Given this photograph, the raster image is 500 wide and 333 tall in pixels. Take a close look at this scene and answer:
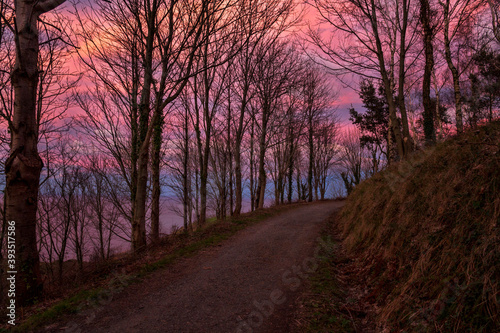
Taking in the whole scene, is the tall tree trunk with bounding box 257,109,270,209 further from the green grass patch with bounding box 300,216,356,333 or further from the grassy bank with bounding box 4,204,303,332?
the green grass patch with bounding box 300,216,356,333

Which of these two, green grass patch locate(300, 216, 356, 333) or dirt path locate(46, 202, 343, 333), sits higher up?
dirt path locate(46, 202, 343, 333)

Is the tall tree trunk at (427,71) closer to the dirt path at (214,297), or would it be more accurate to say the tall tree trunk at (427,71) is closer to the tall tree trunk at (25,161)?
the dirt path at (214,297)

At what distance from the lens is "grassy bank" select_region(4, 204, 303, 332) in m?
3.44

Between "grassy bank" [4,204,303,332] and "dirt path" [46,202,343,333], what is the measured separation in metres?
0.22

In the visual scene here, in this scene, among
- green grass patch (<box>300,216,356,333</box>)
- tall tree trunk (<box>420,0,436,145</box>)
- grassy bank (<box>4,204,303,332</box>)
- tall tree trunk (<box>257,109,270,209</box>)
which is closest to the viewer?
green grass patch (<box>300,216,356,333</box>)

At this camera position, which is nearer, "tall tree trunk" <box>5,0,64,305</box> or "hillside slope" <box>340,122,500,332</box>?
"hillside slope" <box>340,122,500,332</box>

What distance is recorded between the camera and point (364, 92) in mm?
25781

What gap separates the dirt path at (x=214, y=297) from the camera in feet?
10.4

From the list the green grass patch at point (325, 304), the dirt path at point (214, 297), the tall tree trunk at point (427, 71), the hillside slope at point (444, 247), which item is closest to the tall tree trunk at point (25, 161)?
the dirt path at point (214, 297)

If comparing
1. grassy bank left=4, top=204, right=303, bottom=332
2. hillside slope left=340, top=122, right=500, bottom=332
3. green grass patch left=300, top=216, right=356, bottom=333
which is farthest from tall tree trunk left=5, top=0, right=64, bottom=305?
hillside slope left=340, top=122, right=500, bottom=332

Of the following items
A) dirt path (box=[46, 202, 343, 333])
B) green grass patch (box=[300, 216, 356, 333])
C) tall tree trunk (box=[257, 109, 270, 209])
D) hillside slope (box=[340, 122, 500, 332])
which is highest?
tall tree trunk (box=[257, 109, 270, 209])

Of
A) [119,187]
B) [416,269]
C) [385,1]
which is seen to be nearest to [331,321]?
[416,269]

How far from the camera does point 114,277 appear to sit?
15.2 feet

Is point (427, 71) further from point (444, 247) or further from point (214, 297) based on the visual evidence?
point (214, 297)
